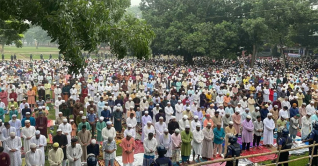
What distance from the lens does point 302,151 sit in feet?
28.8

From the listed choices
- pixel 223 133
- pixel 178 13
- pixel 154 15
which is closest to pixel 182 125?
pixel 223 133

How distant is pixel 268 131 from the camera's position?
30.2 feet

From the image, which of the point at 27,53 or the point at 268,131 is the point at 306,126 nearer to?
the point at 268,131

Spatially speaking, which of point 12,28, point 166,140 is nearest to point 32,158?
point 166,140

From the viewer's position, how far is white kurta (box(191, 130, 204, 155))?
26.5ft

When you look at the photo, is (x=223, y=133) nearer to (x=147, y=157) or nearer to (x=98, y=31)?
(x=147, y=157)

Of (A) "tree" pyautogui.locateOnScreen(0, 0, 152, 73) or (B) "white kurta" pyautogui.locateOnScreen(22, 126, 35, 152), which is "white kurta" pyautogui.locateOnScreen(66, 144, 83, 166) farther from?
(A) "tree" pyautogui.locateOnScreen(0, 0, 152, 73)

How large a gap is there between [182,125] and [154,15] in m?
24.1

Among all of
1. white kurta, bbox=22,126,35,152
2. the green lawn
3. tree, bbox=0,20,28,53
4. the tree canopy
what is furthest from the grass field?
white kurta, bbox=22,126,35,152

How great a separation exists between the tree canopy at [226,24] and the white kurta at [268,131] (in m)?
16.5

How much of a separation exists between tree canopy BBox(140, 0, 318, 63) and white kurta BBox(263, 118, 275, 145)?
1649 cm

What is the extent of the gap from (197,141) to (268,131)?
2553 mm

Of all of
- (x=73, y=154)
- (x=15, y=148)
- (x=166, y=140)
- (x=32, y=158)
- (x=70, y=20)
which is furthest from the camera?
(x=166, y=140)

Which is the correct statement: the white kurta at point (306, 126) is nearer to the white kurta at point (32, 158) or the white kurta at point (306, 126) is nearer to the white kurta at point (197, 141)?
the white kurta at point (197, 141)
